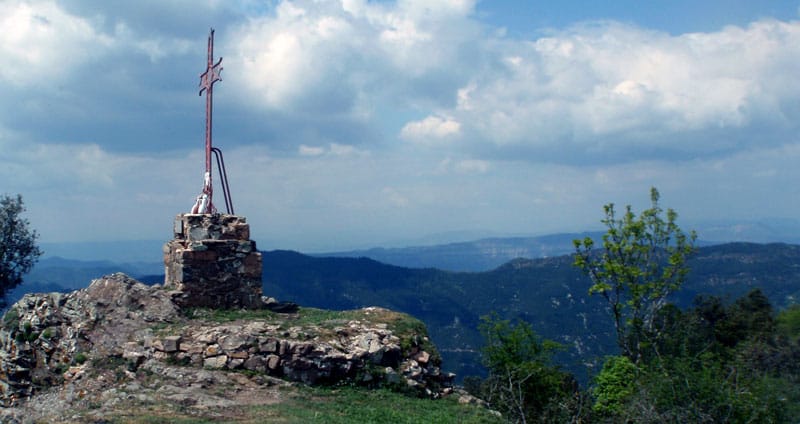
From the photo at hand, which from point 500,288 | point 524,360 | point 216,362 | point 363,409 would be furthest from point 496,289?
point 363,409

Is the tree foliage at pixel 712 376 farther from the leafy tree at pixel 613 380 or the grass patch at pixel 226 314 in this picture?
the grass patch at pixel 226 314

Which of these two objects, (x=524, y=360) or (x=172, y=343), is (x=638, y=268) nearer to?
(x=524, y=360)

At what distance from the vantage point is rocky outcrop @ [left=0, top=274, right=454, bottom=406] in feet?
53.4

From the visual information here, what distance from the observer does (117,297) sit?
18953 mm

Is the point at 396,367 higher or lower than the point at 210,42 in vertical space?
lower

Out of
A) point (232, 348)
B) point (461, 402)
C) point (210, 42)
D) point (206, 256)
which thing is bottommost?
point (461, 402)

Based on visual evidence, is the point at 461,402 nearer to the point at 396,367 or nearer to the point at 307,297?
the point at 396,367

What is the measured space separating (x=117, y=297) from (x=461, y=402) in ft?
34.3

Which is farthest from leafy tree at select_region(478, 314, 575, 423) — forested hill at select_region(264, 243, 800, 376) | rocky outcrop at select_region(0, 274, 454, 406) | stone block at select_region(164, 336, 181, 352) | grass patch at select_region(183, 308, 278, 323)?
forested hill at select_region(264, 243, 800, 376)

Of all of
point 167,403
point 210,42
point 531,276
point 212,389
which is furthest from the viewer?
point 531,276

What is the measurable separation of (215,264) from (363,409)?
7.83 meters

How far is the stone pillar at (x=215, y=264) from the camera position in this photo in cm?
1959

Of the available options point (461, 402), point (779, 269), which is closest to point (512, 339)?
point (461, 402)

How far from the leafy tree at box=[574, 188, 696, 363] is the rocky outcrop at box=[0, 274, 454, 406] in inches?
560
